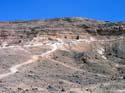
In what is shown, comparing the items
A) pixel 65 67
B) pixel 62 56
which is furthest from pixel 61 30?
pixel 65 67

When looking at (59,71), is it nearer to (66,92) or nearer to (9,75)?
(9,75)

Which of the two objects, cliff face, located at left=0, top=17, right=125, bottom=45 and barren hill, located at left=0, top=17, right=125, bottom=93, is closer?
barren hill, located at left=0, top=17, right=125, bottom=93

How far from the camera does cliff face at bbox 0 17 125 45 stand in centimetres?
6944

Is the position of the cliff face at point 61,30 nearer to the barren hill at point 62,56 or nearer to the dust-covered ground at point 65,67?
the barren hill at point 62,56

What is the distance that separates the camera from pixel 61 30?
7012 centimetres

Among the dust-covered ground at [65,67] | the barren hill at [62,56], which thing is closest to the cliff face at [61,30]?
the barren hill at [62,56]

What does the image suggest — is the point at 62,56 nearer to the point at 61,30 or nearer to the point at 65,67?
the point at 65,67

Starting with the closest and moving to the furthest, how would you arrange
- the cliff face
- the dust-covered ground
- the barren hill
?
the dust-covered ground < the barren hill < the cliff face

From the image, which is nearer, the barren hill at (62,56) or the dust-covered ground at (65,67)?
the dust-covered ground at (65,67)

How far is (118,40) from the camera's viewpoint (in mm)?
68312

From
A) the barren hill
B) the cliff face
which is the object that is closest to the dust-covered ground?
the barren hill

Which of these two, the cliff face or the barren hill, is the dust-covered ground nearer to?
the barren hill

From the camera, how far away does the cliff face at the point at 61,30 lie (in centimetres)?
6944

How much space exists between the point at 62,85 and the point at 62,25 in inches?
1418
